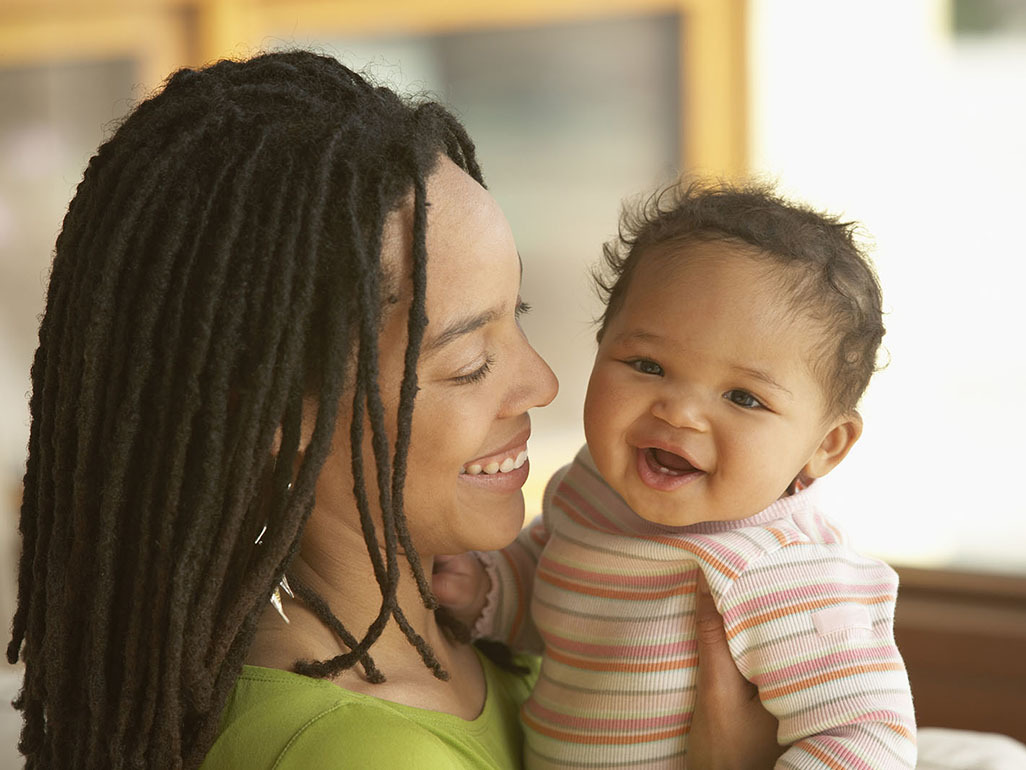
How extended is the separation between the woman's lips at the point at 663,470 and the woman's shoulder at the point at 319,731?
34 cm

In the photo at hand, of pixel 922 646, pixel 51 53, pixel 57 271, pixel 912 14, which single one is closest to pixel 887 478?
pixel 922 646

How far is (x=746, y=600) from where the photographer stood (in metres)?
1.18

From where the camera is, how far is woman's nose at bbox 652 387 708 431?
47.7 inches

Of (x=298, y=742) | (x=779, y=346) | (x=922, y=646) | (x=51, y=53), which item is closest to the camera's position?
(x=298, y=742)

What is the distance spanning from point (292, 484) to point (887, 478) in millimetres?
2351

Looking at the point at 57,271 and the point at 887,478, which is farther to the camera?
the point at 887,478

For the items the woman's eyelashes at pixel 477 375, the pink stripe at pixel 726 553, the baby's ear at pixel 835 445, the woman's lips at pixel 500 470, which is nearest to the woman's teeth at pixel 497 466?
the woman's lips at pixel 500 470

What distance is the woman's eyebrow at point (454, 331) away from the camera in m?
1.11

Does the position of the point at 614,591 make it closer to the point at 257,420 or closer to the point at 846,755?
the point at 846,755

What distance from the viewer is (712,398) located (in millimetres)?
1228

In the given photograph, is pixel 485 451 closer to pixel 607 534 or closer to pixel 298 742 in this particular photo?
pixel 607 534

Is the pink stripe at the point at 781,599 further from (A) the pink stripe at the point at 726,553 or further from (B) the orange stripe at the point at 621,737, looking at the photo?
(B) the orange stripe at the point at 621,737

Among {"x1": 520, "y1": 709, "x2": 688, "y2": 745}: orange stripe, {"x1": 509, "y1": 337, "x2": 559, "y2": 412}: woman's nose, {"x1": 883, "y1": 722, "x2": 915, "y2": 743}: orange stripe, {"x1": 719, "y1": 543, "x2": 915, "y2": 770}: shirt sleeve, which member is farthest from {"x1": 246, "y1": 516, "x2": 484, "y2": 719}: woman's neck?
{"x1": 883, "y1": 722, "x2": 915, "y2": 743}: orange stripe

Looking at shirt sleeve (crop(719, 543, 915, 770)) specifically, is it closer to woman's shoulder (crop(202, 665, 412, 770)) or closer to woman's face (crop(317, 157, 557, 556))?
woman's face (crop(317, 157, 557, 556))
